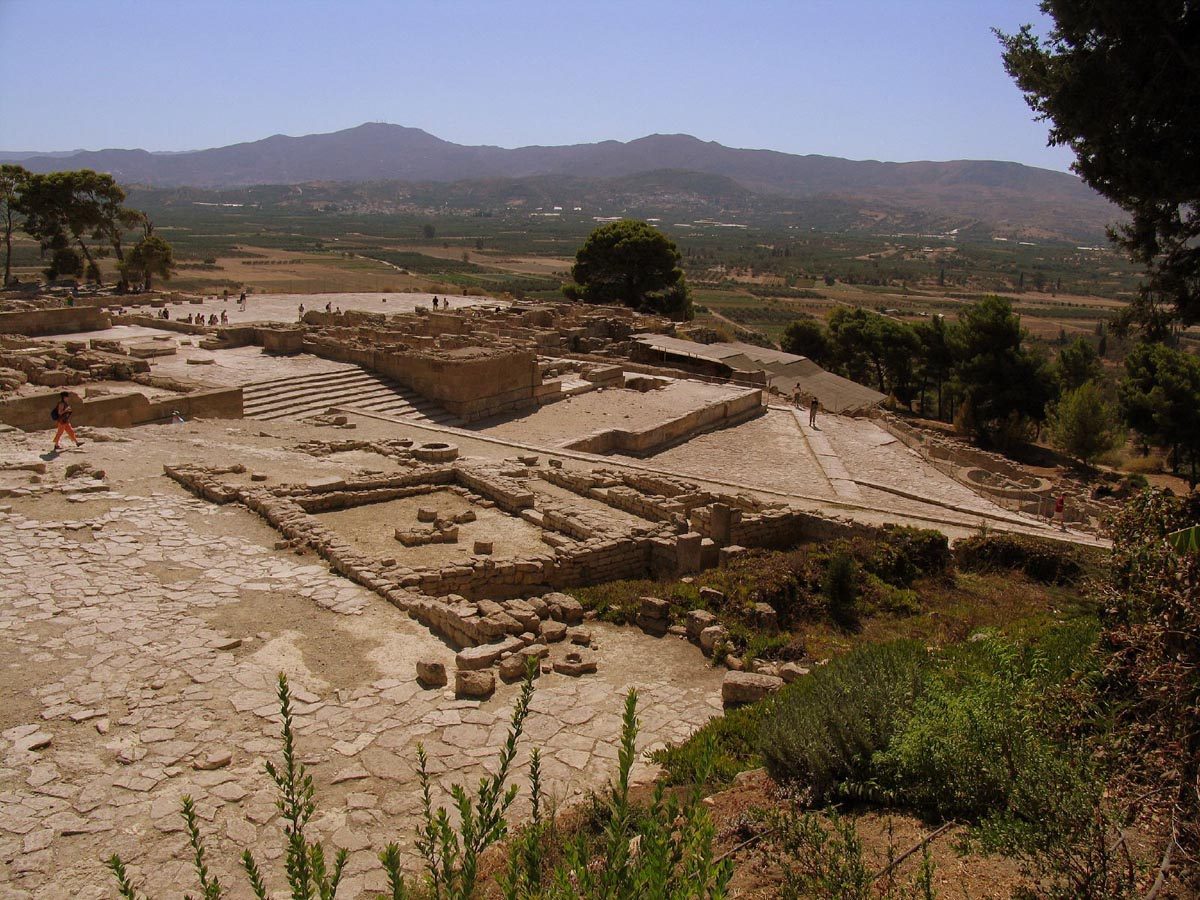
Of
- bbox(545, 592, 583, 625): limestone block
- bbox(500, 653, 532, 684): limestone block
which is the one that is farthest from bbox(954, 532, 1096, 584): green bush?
bbox(500, 653, 532, 684): limestone block

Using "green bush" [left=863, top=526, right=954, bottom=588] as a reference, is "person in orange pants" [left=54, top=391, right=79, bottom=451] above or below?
above

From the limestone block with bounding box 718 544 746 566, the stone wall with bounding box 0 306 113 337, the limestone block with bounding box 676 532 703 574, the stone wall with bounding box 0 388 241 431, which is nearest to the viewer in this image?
the limestone block with bounding box 676 532 703 574

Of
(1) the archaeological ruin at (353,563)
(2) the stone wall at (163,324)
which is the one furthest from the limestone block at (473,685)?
(2) the stone wall at (163,324)

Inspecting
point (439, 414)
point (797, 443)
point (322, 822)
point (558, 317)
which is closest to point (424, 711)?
point (322, 822)

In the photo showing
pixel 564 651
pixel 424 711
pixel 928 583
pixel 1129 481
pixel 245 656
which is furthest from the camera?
pixel 1129 481

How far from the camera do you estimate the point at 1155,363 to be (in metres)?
25.9

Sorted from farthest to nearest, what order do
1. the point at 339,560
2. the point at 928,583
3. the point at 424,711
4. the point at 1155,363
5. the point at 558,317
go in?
the point at 558,317
the point at 1155,363
the point at 928,583
the point at 339,560
the point at 424,711

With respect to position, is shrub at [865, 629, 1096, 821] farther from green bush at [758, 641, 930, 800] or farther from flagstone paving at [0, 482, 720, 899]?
flagstone paving at [0, 482, 720, 899]

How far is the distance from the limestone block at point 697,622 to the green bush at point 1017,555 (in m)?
4.42

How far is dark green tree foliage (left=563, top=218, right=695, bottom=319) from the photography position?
4116cm

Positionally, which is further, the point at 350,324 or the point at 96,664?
the point at 350,324

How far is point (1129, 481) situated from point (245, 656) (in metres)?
23.1

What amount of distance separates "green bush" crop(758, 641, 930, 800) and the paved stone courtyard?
1237 mm

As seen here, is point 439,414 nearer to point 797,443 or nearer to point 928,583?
point 797,443
